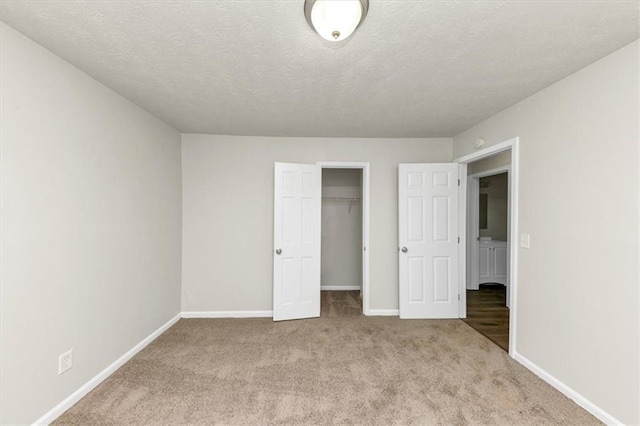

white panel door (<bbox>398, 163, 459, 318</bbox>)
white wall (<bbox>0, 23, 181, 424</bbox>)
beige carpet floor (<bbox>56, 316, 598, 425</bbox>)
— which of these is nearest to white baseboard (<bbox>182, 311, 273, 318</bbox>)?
beige carpet floor (<bbox>56, 316, 598, 425</bbox>)

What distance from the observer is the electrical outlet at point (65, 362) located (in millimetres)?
1943

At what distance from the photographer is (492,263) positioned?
544 cm

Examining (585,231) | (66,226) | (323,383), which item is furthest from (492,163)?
(66,226)

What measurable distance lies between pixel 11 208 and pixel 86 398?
4.87 ft

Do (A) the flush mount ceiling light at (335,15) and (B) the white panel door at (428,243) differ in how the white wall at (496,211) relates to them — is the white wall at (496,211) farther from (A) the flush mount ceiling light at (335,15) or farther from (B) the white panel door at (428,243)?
(A) the flush mount ceiling light at (335,15)

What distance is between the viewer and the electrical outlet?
6.38ft

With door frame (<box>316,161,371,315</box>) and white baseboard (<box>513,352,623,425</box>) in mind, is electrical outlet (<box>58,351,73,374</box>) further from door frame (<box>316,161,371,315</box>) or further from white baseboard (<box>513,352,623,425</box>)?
white baseboard (<box>513,352,623,425</box>)

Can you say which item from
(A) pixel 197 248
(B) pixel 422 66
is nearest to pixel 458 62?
(B) pixel 422 66

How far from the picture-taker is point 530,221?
2564 millimetres

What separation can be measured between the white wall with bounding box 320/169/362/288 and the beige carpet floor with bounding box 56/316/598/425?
2102mm

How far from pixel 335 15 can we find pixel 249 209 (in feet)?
9.42

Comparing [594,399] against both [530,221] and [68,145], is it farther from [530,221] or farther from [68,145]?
[68,145]

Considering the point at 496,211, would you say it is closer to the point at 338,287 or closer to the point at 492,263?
the point at 492,263

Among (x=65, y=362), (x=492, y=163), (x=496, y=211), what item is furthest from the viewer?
(x=496, y=211)
